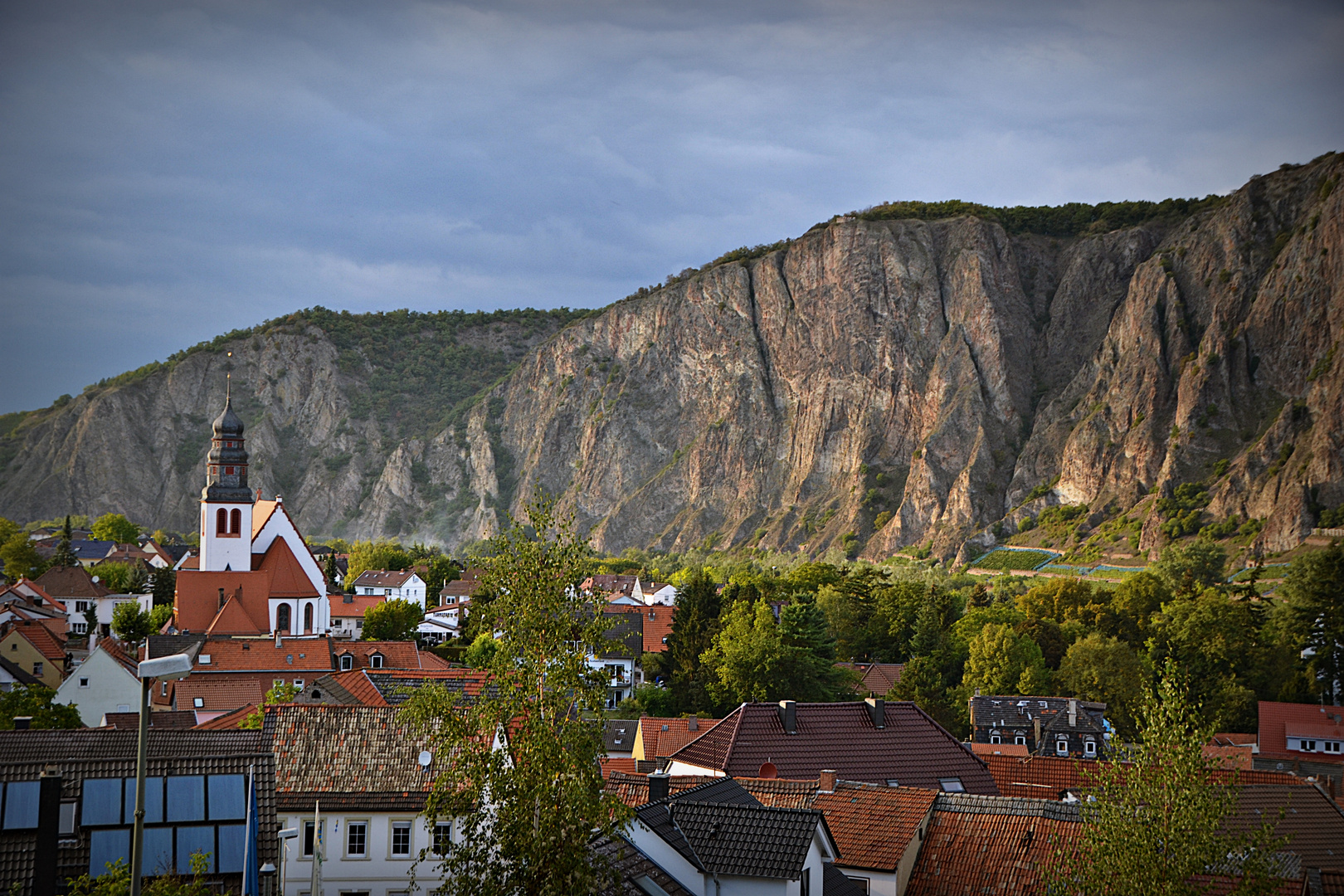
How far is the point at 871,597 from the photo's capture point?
87.3 m

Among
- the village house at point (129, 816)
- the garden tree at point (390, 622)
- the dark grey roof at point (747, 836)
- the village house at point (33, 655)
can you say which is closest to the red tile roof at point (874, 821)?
the dark grey roof at point (747, 836)

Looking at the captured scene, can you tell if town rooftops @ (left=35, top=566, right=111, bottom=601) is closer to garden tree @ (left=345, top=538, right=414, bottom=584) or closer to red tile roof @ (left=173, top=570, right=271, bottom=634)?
red tile roof @ (left=173, top=570, right=271, bottom=634)

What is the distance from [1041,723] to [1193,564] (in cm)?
5504

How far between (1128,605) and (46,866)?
84.0 metres

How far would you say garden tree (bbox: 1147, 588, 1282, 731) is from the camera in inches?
2694

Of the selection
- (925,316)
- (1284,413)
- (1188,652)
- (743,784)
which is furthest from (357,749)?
(925,316)

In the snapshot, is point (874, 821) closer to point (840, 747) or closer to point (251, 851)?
point (840, 747)

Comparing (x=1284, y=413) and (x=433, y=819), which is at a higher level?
(x=1284, y=413)

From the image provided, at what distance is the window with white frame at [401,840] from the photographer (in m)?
23.7

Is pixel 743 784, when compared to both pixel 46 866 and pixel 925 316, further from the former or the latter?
pixel 925 316

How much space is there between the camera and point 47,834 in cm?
1517

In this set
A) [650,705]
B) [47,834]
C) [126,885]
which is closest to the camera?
[126,885]

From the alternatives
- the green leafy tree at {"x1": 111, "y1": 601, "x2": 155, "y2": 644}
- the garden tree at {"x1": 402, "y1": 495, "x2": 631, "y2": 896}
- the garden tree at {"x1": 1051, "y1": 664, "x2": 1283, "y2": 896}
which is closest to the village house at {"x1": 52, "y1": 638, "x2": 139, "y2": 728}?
the green leafy tree at {"x1": 111, "y1": 601, "x2": 155, "y2": 644}

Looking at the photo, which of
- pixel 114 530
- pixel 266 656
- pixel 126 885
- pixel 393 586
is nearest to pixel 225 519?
pixel 266 656
